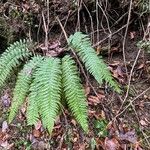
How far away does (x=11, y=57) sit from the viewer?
384 cm

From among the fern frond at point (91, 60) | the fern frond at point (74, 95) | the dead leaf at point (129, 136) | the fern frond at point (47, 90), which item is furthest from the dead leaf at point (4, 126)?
the dead leaf at point (129, 136)

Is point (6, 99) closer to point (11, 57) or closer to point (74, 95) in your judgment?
point (11, 57)

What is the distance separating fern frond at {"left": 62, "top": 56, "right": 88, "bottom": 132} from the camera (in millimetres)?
3221

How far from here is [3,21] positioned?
4.57 meters

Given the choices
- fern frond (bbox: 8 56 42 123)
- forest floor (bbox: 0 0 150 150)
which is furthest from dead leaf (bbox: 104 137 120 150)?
fern frond (bbox: 8 56 42 123)

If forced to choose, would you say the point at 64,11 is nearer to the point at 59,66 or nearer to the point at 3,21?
the point at 3,21

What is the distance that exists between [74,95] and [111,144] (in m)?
0.68

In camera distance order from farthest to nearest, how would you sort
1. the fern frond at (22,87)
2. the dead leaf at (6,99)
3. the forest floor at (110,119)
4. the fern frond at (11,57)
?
the dead leaf at (6,99) → the fern frond at (11,57) → the forest floor at (110,119) → the fern frond at (22,87)

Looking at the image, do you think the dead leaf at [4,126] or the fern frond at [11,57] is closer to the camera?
the fern frond at [11,57]

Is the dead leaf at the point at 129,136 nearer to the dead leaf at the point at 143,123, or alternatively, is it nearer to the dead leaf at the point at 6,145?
the dead leaf at the point at 143,123

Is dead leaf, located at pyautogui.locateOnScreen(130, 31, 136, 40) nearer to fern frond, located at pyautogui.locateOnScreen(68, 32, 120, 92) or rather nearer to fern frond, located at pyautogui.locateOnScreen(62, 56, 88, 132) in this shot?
fern frond, located at pyautogui.locateOnScreen(68, 32, 120, 92)

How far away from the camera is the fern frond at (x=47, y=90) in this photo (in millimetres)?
3205

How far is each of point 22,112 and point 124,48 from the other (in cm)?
148

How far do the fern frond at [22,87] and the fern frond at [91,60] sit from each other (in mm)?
463
